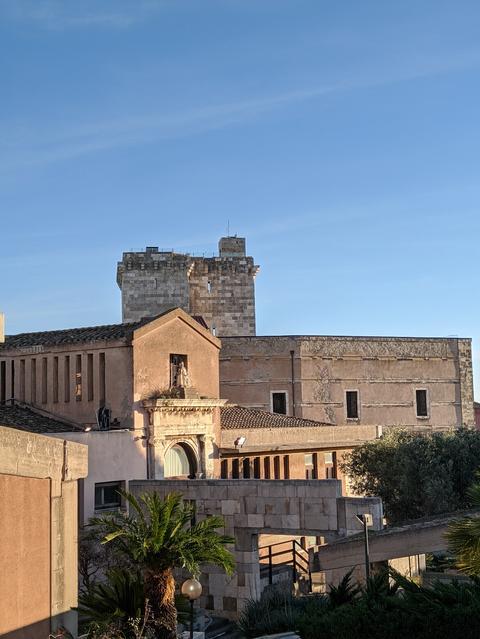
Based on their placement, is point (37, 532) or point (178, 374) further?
point (178, 374)

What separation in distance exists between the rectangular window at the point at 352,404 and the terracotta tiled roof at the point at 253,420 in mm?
10071

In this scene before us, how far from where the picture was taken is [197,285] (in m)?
52.2

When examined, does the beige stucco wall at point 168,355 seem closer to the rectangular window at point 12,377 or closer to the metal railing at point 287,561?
the rectangular window at point 12,377

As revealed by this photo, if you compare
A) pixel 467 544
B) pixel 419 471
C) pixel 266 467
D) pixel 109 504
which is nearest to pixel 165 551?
pixel 467 544

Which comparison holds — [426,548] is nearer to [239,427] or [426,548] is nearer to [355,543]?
[355,543]

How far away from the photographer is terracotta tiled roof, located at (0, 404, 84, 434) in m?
23.8

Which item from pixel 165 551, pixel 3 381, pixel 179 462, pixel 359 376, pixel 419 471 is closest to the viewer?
pixel 165 551

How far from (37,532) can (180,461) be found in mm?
14876

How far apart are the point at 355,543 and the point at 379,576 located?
6.49 m

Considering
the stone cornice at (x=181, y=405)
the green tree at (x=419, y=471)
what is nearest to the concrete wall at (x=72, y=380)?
the stone cornice at (x=181, y=405)

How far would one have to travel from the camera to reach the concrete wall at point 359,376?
42.6m

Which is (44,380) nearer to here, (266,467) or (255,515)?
(266,467)

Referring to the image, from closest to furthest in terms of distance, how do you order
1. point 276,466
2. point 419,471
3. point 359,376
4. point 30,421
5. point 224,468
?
point 30,421, point 224,468, point 419,471, point 276,466, point 359,376

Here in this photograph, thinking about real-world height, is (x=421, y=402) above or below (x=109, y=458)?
above
